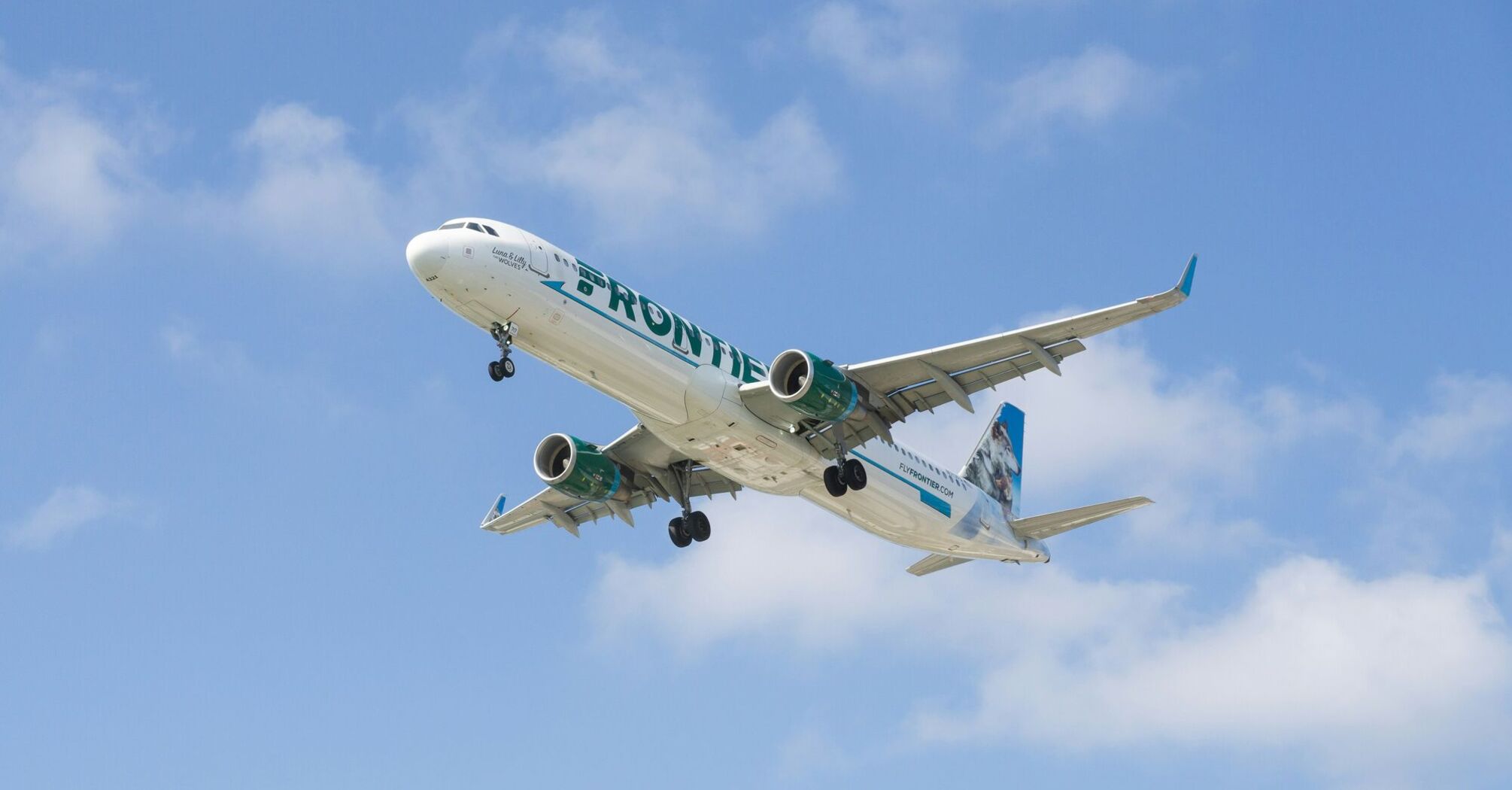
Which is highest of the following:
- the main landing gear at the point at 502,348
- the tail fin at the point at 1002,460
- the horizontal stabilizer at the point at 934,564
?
the tail fin at the point at 1002,460

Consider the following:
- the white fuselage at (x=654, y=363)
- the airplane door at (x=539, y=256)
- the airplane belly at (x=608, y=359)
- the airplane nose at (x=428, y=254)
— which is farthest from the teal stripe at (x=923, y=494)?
the airplane nose at (x=428, y=254)

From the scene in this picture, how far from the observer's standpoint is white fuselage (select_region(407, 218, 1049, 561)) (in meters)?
31.3

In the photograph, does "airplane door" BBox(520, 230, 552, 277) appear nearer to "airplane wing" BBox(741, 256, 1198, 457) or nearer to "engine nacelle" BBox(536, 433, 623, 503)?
"airplane wing" BBox(741, 256, 1198, 457)

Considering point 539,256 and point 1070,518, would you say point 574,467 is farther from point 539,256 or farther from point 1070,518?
point 1070,518

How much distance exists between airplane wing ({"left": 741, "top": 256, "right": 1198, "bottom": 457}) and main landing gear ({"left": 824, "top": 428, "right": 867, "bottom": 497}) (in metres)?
0.52

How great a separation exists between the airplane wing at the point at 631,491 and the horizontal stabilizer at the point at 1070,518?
315 inches

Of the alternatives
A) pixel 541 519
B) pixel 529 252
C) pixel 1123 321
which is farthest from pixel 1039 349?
pixel 541 519

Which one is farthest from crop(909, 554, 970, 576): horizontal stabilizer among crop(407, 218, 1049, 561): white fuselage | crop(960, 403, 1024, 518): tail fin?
crop(407, 218, 1049, 561): white fuselage

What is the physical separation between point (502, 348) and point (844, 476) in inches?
350

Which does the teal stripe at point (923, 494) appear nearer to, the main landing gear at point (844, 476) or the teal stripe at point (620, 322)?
the main landing gear at point (844, 476)

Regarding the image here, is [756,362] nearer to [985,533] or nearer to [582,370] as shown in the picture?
[582,370]

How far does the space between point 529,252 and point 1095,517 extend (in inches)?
682

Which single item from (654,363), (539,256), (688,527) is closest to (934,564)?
(688,527)

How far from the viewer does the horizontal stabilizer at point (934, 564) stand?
4466cm
